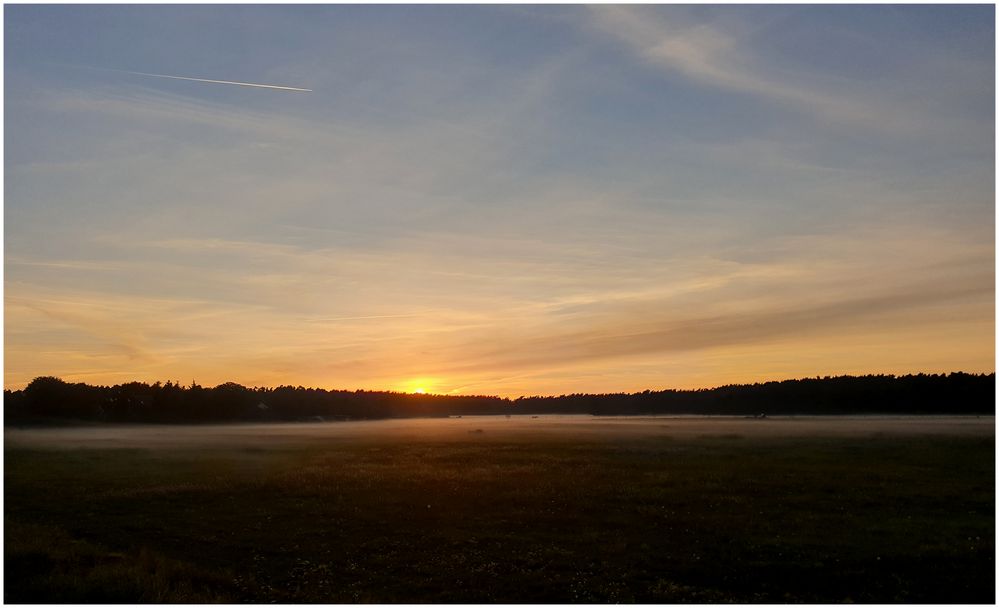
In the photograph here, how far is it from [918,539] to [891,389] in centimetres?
16927

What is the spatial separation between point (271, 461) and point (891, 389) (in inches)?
6409

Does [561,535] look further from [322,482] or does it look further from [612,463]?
[612,463]

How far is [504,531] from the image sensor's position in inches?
1334

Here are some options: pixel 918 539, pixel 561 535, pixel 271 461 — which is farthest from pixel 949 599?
pixel 271 461

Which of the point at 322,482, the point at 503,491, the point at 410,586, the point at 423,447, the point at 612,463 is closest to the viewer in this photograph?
the point at 410,586

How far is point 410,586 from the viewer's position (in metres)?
25.2

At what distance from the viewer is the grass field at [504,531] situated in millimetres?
24484

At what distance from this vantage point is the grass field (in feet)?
80.3

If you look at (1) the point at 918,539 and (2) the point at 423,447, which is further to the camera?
(2) the point at 423,447

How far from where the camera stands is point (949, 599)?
2338cm

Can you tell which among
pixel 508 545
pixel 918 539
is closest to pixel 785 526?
pixel 918 539

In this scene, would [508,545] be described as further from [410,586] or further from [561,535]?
[410,586]

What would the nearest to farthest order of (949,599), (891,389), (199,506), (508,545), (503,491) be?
(949,599), (508,545), (199,506), (503,491), (891,389)

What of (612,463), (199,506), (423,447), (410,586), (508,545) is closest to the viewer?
(410,586)
